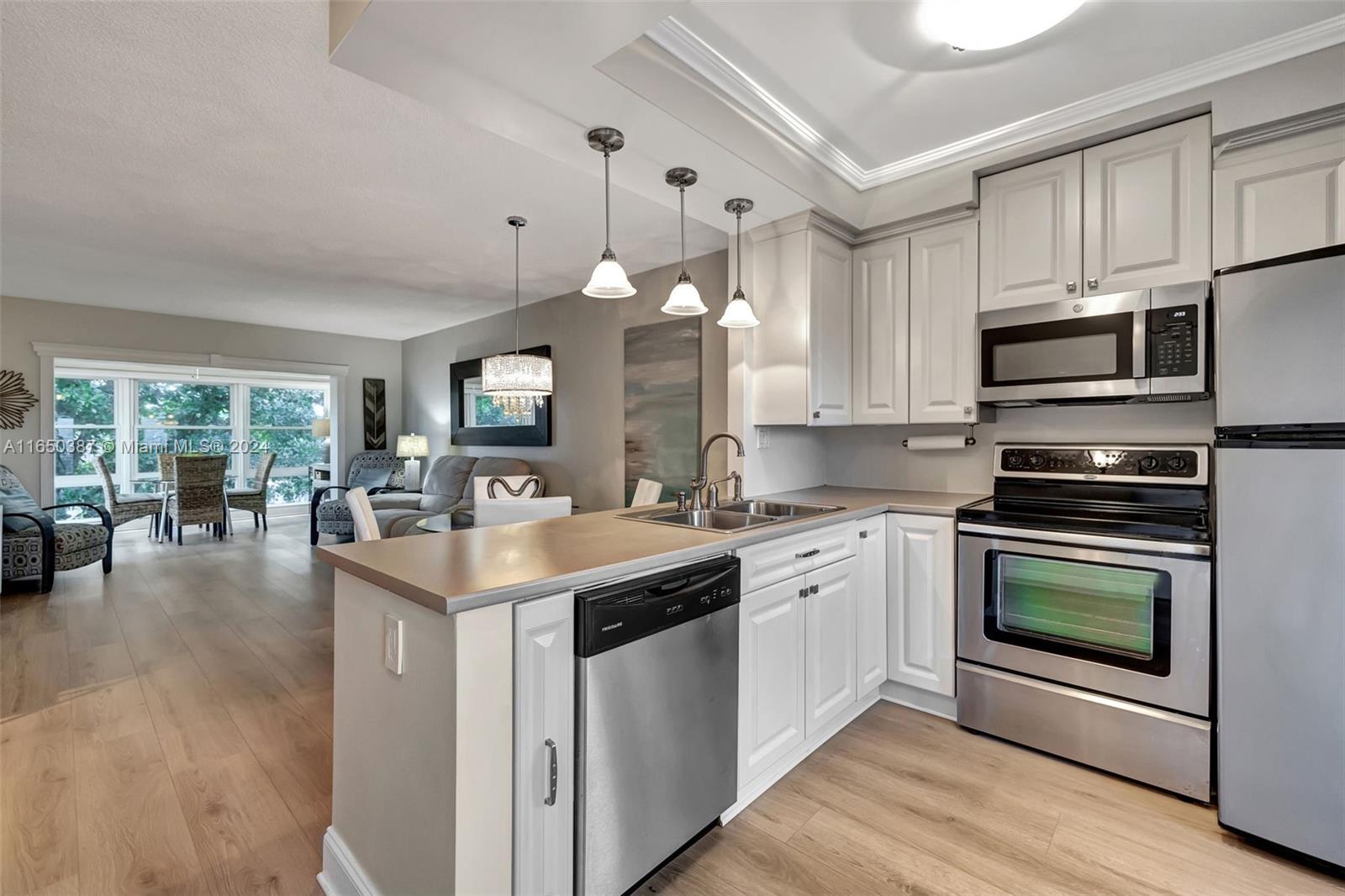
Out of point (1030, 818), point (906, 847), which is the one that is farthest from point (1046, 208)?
point (906, 847)

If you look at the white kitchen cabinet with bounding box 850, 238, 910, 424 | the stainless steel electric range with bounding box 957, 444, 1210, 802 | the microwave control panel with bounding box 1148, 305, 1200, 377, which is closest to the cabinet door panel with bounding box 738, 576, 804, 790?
the stainless steel electric range with bounding box 957, 444, 1210, 802

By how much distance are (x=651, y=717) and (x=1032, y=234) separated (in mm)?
2412

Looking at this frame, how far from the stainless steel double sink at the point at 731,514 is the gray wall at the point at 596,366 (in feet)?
3.26

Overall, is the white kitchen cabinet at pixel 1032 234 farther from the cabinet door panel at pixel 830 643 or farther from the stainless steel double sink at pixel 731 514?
the cabinet door panel at pixel 830 643

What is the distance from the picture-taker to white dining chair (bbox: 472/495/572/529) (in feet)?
8.82

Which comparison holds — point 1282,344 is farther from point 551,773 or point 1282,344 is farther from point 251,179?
point 251,179

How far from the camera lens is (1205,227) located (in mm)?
2068

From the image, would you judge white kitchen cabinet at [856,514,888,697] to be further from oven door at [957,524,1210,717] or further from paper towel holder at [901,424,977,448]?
paper towel holder at [901,424,977,448]

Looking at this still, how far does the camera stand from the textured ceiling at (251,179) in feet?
6.15

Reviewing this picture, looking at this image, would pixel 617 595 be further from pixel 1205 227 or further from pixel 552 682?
pixel 1205 227

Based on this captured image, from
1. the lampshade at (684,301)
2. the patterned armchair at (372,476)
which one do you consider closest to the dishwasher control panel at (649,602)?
the lampshade at (684,301)

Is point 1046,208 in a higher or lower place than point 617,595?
higher

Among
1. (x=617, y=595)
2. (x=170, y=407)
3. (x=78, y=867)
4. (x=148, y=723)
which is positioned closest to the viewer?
(x=617, y=595)

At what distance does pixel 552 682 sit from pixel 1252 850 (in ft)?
6.83
